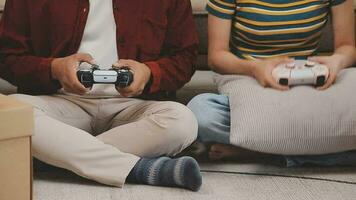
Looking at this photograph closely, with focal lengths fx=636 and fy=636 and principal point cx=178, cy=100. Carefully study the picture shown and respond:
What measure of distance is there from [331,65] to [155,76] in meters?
0.36

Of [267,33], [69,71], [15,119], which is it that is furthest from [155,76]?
[15,119]

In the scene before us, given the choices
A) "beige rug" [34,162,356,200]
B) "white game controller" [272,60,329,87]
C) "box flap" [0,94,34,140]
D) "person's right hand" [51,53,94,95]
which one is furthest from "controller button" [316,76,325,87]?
"box flap" [0,94,34,140]

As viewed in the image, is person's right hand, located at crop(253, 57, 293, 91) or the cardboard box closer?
the cardboard box

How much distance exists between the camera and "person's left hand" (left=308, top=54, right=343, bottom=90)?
1267mm

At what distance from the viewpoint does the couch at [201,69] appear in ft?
5.01

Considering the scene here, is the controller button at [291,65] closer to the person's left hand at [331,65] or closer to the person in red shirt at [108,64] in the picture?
the person's left hand at [331,65]

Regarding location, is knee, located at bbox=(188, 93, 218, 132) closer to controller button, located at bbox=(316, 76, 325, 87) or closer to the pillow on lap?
the pillow on lap

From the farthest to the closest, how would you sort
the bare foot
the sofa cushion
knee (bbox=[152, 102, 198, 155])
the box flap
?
1. the sofa cushion
2. the bare foot
3. knee (bbox=[152, 102, 198, 155])
4. the box flap

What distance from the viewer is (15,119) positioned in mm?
909

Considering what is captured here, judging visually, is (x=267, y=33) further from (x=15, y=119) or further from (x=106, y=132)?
(x=15, y=119)

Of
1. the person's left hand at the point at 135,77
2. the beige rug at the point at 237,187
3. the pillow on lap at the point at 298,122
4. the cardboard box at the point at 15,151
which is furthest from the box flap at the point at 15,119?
the pillow on lap at the point at 298,122

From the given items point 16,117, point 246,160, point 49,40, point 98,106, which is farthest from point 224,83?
point 16,117

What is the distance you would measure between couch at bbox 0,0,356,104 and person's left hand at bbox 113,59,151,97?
0.91 ft

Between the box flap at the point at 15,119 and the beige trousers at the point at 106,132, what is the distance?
0.22 metres
